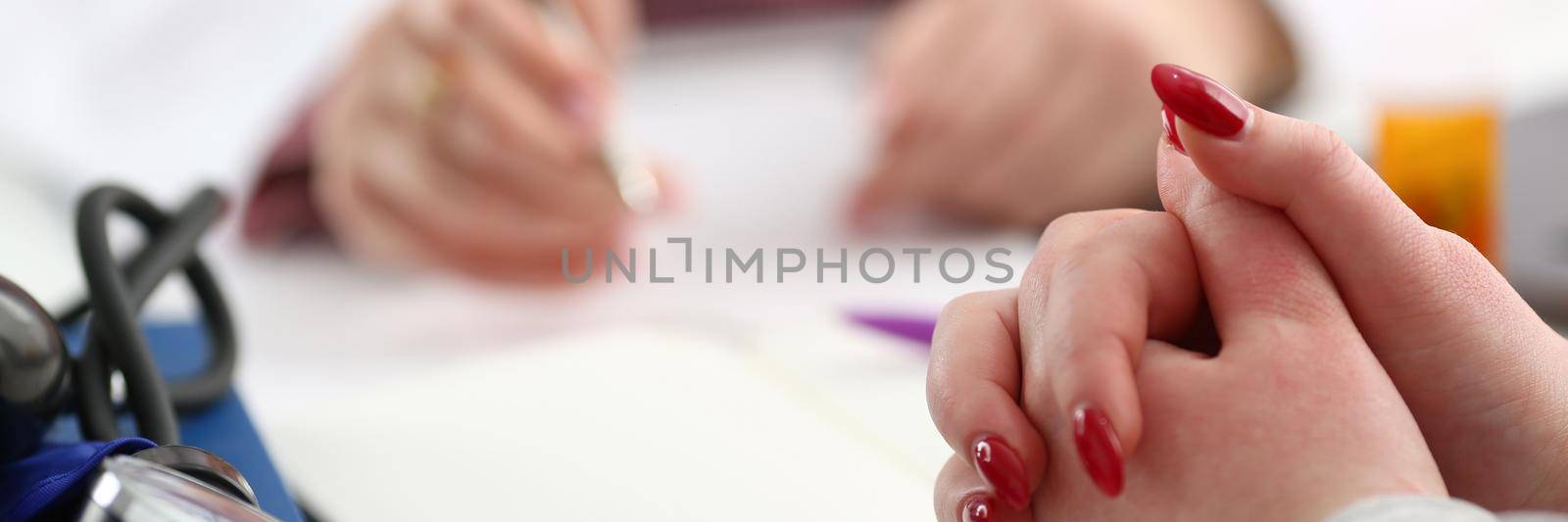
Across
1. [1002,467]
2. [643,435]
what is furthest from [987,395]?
[643,435]

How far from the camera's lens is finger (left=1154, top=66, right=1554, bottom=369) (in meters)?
0.12

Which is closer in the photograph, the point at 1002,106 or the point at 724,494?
the point at 724,494

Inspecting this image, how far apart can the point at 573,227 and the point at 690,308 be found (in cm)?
16

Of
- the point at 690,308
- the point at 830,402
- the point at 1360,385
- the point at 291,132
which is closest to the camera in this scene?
the point at 1360,385

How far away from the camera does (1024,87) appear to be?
0.47m

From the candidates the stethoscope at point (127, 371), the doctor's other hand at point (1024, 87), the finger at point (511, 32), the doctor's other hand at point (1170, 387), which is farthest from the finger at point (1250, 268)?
the finger at point (511, 32)

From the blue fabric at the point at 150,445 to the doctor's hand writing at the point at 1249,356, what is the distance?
0.33 ft

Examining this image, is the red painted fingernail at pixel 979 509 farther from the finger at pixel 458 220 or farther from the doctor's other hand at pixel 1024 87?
the finger at pixel 458 220

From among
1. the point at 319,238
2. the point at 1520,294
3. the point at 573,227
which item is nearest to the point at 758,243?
the point at 1520,294

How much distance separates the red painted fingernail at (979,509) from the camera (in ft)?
0.40

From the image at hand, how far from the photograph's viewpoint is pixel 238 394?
0.24m

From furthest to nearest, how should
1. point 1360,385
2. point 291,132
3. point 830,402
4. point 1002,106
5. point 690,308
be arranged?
point 291,132 → point 1002,106 → point 690,308 → point 830,402 → point 1360,385

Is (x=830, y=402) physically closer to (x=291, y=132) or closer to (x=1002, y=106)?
(x=1002, y=106)

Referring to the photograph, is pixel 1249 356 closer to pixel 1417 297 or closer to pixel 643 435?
pixel 1417 297
